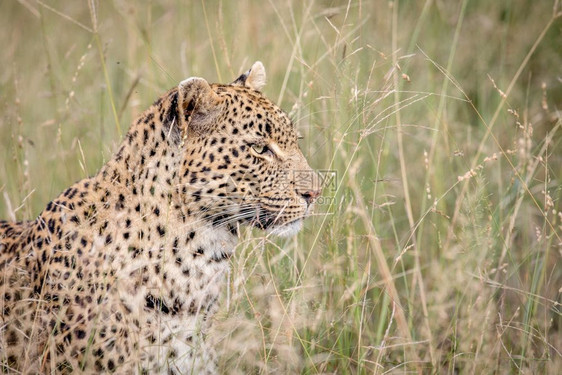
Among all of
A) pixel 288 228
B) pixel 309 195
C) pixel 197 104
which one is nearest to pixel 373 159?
pixel 309 195

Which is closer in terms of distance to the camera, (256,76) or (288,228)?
(288,228)

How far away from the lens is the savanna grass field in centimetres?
430

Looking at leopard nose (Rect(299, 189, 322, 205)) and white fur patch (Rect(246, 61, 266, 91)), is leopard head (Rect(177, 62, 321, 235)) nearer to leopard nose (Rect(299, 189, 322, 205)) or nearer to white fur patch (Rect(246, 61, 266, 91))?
leopard nose (Rect(299, 189, 322, 205))

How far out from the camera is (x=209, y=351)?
4.16 meters

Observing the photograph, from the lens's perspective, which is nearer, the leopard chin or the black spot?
the black spot

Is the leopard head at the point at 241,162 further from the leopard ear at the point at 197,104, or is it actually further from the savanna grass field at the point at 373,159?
the savanna grass field at the point at 373,159

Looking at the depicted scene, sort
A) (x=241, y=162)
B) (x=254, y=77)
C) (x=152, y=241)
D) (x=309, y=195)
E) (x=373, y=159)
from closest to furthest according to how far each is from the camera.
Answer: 1. (x=152, y=241)
2. (x=241, y=162)
3. (x=309, y=195)
4. (x=254, y=77)
5. (x=373, y=159)

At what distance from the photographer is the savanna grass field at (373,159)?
4301 mm

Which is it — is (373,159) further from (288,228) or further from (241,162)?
(241,162)

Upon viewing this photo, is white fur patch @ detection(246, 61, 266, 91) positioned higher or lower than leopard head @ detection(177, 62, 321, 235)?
higher

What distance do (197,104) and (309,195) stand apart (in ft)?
2.64

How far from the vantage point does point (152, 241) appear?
4.06m

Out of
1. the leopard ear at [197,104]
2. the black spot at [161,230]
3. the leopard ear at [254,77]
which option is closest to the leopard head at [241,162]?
the leopard ear at [197,104]

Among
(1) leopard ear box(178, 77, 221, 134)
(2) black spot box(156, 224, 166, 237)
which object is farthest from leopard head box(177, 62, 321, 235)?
(2) black spot box(156, 224, 166, 237)
